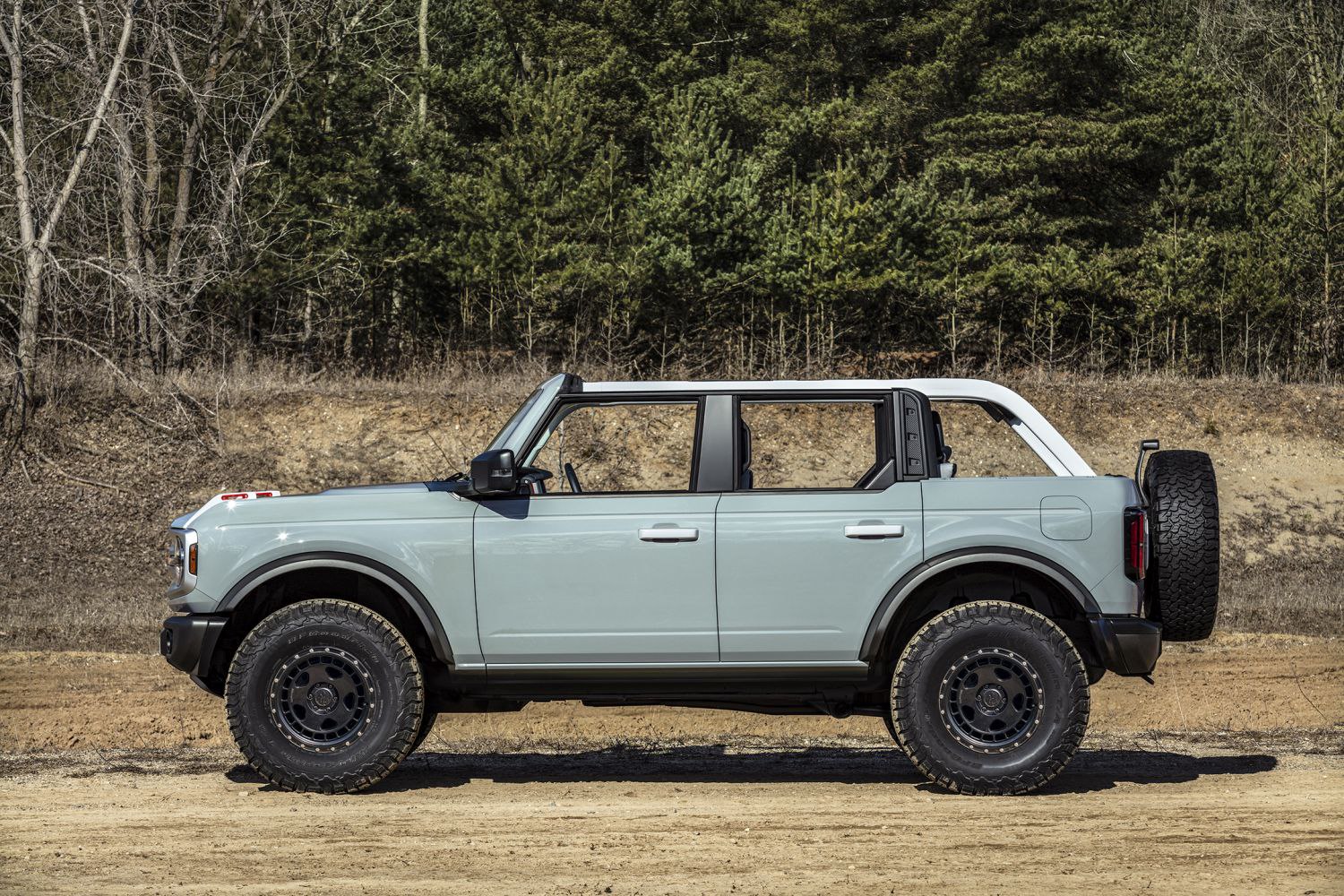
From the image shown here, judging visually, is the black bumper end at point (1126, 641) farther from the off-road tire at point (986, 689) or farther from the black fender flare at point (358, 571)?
the black fender flare at point (358, 571)

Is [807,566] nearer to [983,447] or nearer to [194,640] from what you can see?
[194,640]

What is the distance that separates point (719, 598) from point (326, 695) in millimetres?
2055

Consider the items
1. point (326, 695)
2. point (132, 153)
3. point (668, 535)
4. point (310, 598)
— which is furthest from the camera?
point (132, 153)

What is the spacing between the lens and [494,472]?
750 centimetres

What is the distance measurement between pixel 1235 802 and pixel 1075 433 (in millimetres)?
21742

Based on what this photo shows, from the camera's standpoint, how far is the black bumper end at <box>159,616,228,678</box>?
7730mm

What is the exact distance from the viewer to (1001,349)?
3569cm

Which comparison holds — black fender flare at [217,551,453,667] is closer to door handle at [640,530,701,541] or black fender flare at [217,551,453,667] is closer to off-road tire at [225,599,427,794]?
off-road tire at [225,599,427,794]

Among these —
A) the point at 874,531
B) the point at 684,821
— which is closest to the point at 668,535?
the point at 874,531

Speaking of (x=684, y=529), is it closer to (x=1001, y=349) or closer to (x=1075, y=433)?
(x=1075, y=433)

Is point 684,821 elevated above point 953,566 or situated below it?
below

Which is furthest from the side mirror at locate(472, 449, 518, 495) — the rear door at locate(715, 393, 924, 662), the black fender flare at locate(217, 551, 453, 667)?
the rear door at locate(715, 393, 924, 662)

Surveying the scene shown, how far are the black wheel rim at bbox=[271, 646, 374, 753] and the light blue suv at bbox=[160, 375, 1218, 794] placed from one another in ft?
0.03

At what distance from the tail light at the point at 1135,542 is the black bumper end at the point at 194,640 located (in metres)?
4.58
